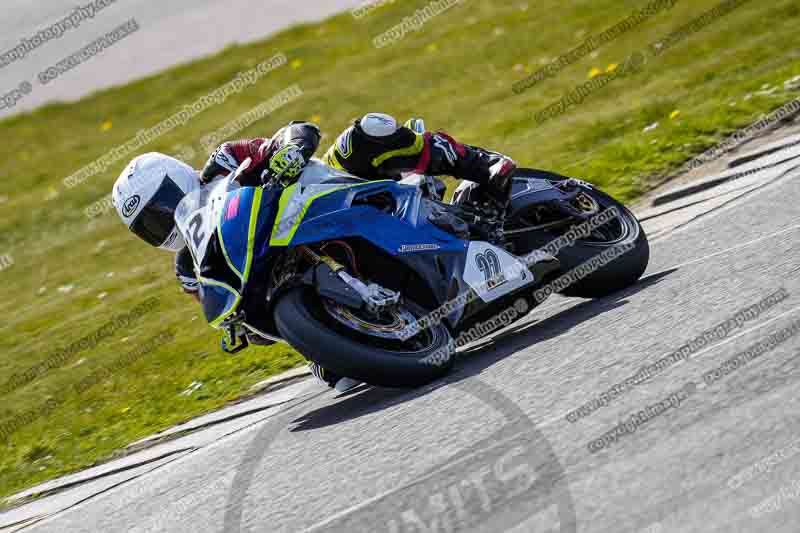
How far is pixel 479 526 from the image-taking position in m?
3.91

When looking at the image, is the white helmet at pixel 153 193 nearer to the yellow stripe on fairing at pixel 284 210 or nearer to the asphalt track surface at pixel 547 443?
the yellow stripe on fairing at pixel 284 210

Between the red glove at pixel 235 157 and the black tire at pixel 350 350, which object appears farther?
the red glove at pixel 235 157

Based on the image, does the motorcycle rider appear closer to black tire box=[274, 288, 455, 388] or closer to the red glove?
the red glove

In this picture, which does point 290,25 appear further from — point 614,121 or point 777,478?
point 777,478

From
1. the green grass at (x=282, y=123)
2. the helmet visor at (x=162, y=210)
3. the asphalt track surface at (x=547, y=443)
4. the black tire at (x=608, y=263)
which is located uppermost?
the helmet visor at (x=162, y=210)

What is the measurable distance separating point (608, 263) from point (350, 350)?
7.06ft

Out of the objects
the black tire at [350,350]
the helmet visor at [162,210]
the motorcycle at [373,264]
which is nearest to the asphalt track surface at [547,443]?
the black tire at [350,350]

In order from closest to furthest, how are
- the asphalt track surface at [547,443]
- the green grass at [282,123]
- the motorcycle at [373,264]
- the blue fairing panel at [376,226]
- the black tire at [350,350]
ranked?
the asphalt track surface at [547,443] < the black tire at [350,350] < the motorcycle at [373,264] < the blue fairing panel at [376,226] < the green grass at [282,123]

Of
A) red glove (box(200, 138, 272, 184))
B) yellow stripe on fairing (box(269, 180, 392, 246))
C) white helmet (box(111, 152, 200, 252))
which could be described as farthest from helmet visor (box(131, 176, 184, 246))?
yellow stripe on fairing (box(269, 180, 392, 246))

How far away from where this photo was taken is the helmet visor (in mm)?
6398

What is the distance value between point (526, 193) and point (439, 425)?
2.44 meters

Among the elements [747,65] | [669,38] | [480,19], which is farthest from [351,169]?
[480,19]

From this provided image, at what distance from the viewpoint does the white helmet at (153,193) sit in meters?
6.40

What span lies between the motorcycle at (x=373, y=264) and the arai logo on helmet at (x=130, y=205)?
28 centimetres
